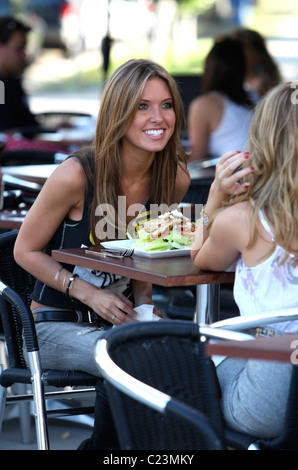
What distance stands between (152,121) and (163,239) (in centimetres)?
44

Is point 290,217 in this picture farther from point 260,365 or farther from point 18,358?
point 18,358

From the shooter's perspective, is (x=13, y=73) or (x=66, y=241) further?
(x=13, y=73)

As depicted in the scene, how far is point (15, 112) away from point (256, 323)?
5104mm

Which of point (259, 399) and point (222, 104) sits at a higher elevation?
point (222, 104)

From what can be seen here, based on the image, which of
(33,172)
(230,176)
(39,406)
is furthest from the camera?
(33,172)

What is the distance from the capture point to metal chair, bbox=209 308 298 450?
1.79 metres

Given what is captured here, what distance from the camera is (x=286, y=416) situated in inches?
71.0

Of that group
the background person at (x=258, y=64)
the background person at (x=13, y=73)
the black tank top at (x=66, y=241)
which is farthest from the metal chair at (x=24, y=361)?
the background person at (x=258, y=64)

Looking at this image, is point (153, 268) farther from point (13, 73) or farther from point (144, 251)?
point (13, 73)

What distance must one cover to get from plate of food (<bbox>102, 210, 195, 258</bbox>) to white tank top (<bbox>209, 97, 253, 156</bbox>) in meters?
3.03

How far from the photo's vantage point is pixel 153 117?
104 inches

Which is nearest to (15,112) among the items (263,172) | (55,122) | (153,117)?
(55,122)

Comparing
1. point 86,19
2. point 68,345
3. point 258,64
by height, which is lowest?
point 68,345

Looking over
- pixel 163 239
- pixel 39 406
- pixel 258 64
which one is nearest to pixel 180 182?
pixel 163 239
